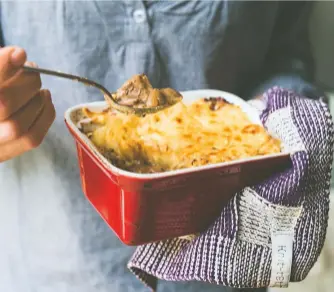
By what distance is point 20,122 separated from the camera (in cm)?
55

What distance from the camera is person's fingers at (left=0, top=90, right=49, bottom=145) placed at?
544 millimetres

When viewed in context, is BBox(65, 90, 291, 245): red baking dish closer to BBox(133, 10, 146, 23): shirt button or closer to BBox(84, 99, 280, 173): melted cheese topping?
BBox(84, 99, 280, 173): melted cheese topping

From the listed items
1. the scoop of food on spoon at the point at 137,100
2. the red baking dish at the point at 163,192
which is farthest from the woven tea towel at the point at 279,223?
the scoop of food on spoon at the point at 137,100

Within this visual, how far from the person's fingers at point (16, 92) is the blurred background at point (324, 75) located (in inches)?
24.0

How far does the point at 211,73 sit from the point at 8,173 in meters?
0.29

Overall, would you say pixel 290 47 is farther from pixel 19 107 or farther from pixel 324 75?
pixel 19 107

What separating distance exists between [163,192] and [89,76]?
0.25m

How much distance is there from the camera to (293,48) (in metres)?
0.87

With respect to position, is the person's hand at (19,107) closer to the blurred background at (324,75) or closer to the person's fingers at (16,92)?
the person's fingers at (16,92)

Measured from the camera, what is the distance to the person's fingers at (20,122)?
544 millimetres

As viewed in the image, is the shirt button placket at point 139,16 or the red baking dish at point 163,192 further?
the shirt button placket at point 139,16

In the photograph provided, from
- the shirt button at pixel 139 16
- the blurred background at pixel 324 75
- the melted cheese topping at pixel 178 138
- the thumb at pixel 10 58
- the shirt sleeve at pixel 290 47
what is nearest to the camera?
the thumb at pixel 10 58

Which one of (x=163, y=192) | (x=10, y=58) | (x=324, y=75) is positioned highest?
(x=10, y=58)

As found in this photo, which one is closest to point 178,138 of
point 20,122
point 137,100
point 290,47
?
point 137,100
